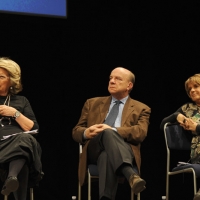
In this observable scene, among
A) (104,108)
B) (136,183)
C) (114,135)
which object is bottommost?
(136,183)

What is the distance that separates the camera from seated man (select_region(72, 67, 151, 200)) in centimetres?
342

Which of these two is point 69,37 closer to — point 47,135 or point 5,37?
point 5,37

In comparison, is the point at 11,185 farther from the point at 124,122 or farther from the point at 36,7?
the point at 36,7

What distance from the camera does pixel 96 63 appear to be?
4.87 meters

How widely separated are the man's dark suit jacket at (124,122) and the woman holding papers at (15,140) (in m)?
0.43

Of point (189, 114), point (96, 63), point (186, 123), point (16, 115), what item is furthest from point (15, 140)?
point (96, 63)

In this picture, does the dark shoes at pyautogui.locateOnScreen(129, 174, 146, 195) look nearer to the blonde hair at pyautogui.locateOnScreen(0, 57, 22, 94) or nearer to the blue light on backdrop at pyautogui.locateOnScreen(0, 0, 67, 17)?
the blonde hair at pyautogui.locateOnScreen(0, 57, 22, 94)

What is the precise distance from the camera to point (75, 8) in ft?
15.8

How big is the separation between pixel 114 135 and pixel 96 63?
1.42m

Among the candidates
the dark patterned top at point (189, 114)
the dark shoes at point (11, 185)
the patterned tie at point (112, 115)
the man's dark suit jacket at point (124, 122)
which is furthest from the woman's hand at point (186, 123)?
the dark shoes at point (11, 185)

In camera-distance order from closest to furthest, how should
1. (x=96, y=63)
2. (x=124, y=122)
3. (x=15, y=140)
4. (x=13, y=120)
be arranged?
1. (x=15, y=140)
2. (x=13, y=120)
3. (x=124, y=122)
4. (x=96, y=63)

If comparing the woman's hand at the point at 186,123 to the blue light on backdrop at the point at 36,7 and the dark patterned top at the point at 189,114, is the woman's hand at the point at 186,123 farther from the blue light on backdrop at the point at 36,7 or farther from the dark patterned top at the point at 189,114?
the blue light on backdrop at the point at 36,7

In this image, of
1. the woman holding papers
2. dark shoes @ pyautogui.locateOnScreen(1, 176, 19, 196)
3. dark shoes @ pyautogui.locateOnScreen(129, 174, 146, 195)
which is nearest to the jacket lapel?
the woman holding papers

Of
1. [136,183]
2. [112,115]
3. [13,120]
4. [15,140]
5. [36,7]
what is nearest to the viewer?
[136,183]
